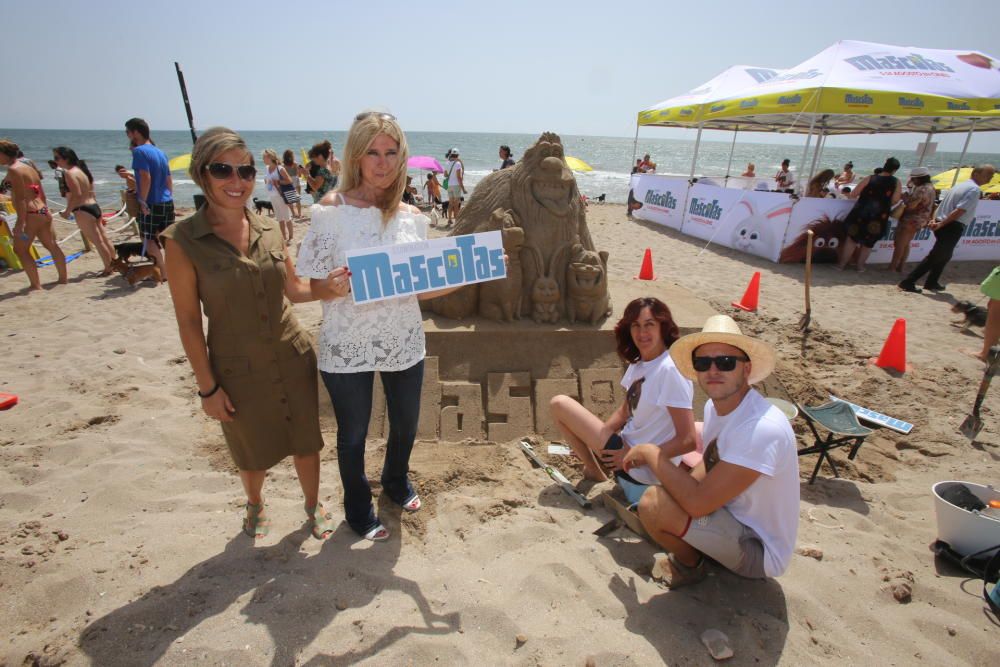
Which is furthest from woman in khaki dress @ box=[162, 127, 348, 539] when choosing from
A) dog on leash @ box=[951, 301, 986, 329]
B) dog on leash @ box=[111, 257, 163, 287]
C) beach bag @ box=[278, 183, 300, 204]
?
beach bag @ box=[278, 183, 300, 204]

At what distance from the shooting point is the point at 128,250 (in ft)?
22.3

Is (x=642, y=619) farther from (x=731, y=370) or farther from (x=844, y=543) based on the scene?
(x=844, y=543)

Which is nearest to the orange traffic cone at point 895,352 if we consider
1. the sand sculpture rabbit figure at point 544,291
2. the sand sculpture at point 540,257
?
the sand sculpture at point 540,257

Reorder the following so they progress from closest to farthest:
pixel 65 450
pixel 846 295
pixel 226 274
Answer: pixel 226 274 → pixel 65 450 → pixel 846 295

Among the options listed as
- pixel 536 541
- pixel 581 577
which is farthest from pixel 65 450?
pixel 581 577

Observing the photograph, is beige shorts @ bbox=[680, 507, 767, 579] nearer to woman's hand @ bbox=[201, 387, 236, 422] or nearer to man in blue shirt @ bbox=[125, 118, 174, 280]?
woman's hand @ bbox=[201, 387, 236, 422]

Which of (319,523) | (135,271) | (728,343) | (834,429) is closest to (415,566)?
(319,523)

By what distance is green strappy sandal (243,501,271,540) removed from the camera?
2435 millimetres

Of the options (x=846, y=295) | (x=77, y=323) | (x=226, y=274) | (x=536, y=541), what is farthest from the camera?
(x=846, y=295)

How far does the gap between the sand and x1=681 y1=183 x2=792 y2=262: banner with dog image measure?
5.37m

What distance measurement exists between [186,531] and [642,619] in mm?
2188

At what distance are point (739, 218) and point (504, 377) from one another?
25.4ft

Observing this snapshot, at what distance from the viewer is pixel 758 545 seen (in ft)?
6.70

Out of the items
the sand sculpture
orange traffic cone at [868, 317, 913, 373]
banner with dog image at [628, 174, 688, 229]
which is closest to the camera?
the sand sculpture
